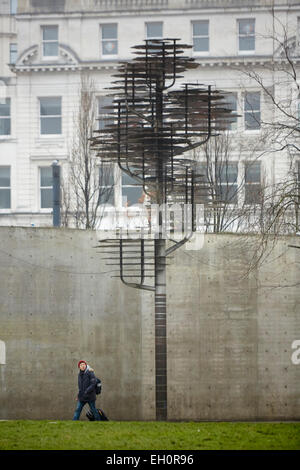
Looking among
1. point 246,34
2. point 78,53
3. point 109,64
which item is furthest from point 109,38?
point 246,34

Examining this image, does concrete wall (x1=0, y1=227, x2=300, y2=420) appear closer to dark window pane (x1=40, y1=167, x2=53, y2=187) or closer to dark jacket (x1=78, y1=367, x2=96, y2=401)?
dark jacket (x1=78, y1=367, x2=96, y2=401)

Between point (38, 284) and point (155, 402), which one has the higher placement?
point (38, 284)

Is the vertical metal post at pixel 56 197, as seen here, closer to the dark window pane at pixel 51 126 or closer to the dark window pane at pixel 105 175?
the dark window pane at pixel 105 175

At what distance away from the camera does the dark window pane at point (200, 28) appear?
182ft

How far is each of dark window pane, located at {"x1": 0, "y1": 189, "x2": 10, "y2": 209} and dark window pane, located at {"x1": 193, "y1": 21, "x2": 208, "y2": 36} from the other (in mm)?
13352

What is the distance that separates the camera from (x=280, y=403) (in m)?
22.7

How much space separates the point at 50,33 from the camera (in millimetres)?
56562

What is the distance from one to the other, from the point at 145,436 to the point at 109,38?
4141 centimetres

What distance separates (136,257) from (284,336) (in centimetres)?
368

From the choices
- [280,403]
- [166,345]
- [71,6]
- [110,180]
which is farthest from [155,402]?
[71,6]

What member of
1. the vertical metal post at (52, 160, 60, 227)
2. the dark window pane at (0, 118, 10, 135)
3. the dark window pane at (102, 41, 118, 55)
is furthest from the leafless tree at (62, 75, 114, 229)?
the vertical metal post at (52, 160, 60, 227)

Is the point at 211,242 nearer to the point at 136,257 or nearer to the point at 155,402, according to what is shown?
the point at 136,257

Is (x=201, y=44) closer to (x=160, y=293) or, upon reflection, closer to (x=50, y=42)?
(x=50, y=42)

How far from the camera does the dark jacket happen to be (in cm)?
2052
